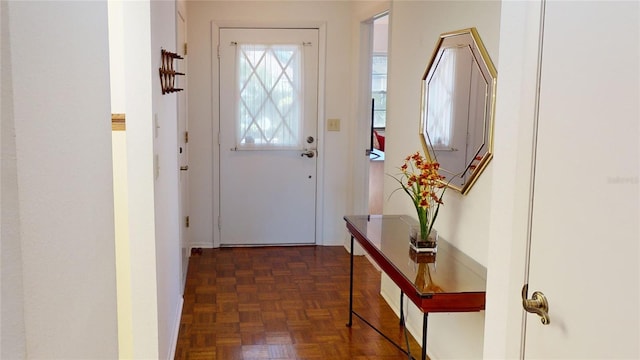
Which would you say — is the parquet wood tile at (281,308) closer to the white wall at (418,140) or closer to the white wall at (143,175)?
the white wall at (418,140)

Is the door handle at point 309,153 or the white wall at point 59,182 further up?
the white wall at point 59,182

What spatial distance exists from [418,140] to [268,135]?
2102mm

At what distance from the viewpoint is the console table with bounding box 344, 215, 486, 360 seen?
2262mm

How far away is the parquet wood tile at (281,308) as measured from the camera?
3.21 m

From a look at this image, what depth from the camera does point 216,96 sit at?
506 centimetres

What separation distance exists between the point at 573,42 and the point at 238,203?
4133 mm

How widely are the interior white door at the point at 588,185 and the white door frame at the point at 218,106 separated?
147 inches

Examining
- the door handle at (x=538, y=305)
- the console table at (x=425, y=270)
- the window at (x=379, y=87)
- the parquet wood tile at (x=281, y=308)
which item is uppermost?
the window at (x=379, y=87)

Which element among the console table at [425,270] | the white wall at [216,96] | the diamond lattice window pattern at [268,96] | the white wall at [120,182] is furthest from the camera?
the diamond lattice window pattern at [268,96]

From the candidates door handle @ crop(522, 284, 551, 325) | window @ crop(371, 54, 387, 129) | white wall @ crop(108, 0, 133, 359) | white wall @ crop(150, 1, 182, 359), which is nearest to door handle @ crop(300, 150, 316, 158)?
white wall @ crop(150, 1, 182, 359)

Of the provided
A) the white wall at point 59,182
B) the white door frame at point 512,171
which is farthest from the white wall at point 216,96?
the white wall at point 59,182

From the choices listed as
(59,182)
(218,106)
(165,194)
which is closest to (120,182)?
(165,194)

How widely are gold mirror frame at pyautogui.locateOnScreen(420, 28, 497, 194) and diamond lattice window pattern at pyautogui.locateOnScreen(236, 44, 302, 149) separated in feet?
6.76

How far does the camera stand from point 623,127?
1.18m
